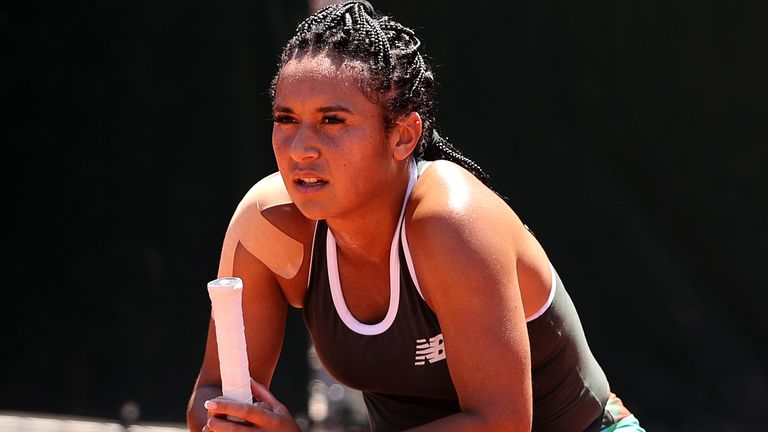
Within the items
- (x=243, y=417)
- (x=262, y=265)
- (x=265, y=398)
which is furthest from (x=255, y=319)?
(x=243, y=417)

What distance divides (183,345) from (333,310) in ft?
5.45

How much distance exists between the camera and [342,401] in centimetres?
364

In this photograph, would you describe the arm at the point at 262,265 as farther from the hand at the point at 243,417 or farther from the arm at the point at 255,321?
the hand at the point at 243,417

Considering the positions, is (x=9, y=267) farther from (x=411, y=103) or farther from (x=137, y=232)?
(x=411, y=103)

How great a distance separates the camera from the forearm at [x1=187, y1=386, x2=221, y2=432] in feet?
6.92

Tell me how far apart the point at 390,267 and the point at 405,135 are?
247mm

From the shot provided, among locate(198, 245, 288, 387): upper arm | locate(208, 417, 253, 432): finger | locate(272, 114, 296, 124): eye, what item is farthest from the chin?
locate(208, 417, 253, 432): finger

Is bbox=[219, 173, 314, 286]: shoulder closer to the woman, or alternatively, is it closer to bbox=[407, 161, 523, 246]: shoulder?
the woman

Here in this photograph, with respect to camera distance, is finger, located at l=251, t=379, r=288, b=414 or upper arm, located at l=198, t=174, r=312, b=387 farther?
upper arm, located at l=198, t=174, r=312, b=387

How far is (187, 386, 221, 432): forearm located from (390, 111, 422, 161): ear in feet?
1.90

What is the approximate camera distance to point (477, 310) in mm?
1884

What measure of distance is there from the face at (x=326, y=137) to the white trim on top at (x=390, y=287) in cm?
12

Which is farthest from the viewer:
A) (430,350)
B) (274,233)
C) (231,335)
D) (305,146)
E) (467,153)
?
(467,153)

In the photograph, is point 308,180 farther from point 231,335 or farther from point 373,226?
point 231,335
